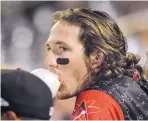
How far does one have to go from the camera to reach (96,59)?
973 mm

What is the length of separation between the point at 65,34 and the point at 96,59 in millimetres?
115

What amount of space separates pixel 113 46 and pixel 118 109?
0.76 feet

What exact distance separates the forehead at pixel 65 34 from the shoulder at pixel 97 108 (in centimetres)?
16

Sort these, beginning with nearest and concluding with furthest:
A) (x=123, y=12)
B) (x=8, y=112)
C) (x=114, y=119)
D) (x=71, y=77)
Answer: (x=8, y=112) < (x=114, y=119) < (x=71, y=77) < (x=123, y=12)

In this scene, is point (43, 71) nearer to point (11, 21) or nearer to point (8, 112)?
point (8, 112)

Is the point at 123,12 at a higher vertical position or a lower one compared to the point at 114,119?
higher

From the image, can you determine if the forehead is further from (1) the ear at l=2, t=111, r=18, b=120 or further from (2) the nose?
(1) the ear at l=2, t=111, r=18, b=120

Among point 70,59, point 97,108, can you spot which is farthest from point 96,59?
point 97,108

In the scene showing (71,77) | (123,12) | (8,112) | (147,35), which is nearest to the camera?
(8,112)

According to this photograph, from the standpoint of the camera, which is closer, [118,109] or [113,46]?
[118,109]

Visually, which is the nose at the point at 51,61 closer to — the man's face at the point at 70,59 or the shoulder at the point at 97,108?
the man's face at the point at 70,59

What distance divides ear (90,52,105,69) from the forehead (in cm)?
6

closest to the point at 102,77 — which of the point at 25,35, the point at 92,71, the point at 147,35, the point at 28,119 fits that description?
the point at 92,71

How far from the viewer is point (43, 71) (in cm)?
83
